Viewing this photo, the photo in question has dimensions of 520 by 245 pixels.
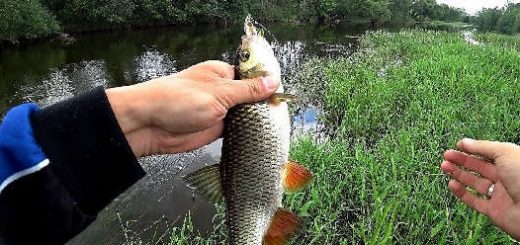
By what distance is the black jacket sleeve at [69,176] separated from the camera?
156 cm

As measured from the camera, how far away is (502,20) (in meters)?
73.4

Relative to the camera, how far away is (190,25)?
4278 centimetres

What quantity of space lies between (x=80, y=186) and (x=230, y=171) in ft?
2.27

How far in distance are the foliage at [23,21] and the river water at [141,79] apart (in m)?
0.81

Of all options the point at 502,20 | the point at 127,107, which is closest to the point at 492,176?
the point at 127,107

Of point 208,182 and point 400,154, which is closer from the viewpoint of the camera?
point 208,182

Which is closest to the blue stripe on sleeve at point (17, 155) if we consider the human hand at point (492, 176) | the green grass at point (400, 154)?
the human hand at point (492, 176)

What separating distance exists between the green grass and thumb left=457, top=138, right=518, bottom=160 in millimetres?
1727

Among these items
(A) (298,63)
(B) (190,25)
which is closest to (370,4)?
(B) (190,25)

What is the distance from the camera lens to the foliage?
2386cm

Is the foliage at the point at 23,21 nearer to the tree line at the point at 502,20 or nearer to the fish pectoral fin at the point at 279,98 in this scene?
the fish pectoral fin at the point at 279,98

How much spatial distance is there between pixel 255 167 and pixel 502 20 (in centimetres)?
8141

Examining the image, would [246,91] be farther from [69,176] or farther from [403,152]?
[403,152]

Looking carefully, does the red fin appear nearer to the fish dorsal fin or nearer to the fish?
the fish
